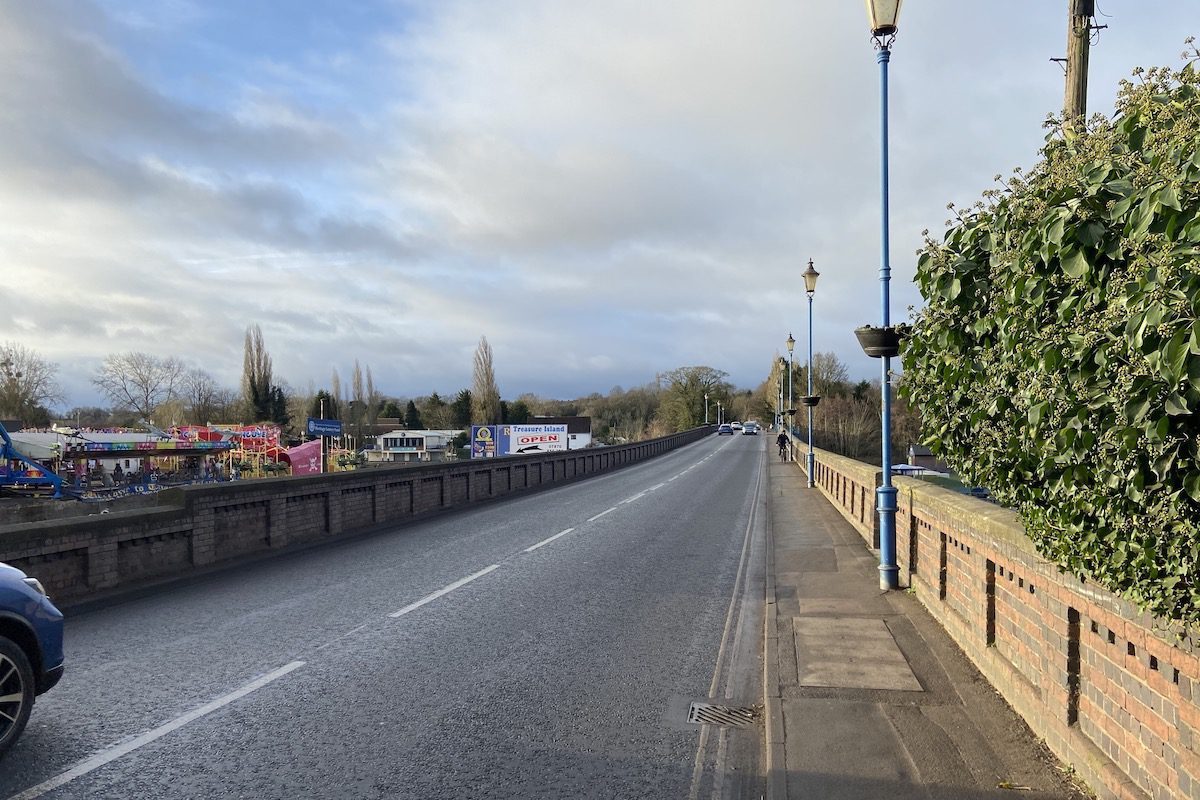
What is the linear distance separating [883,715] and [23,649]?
5374 millimetres

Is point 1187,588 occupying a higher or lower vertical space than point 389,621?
higher

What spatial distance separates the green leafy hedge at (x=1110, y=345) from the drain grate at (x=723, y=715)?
7.49 feet

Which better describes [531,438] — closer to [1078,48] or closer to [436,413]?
[436,413]

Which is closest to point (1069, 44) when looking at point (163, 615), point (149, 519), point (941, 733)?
point (941, 733)

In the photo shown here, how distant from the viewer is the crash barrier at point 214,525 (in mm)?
8844

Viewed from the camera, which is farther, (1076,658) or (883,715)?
(883,715)

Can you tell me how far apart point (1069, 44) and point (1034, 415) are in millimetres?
6408

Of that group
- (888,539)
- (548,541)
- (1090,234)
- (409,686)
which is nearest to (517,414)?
(548,541)

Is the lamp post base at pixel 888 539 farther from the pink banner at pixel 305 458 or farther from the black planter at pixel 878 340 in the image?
the pink banner at pixel 305 458

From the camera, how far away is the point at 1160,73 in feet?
12.0

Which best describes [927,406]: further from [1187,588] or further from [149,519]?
[149,519]

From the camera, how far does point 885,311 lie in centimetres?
1020

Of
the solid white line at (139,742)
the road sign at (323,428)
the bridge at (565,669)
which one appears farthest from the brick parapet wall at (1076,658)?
the road sign at (323,428)

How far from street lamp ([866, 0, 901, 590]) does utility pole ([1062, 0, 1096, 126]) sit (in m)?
1.86
